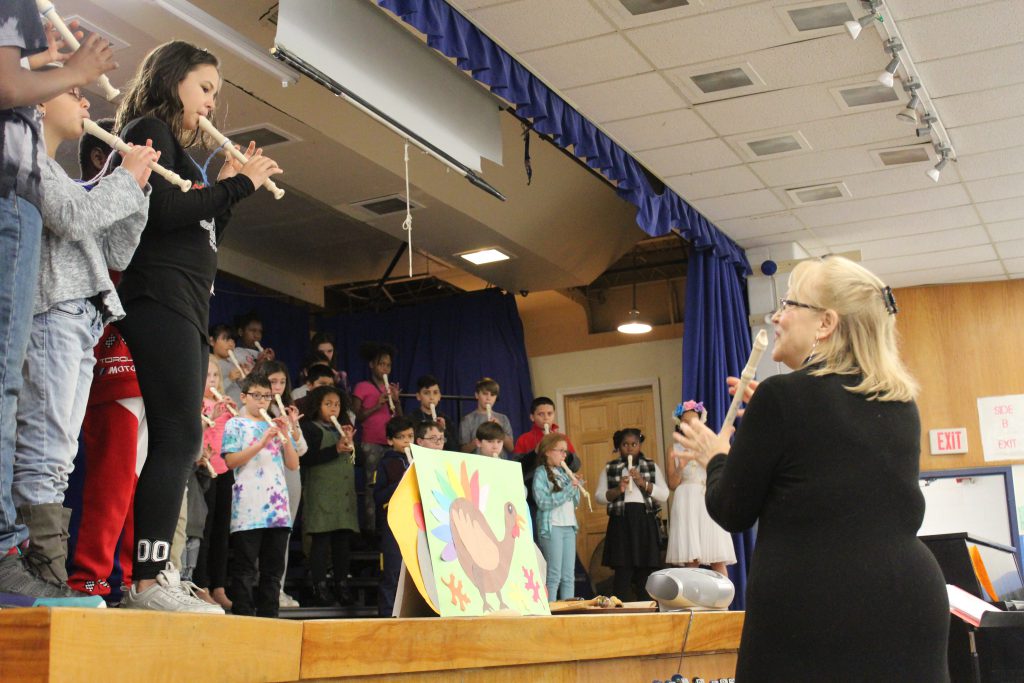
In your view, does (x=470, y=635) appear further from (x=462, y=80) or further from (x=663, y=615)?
(x=462, y=80)

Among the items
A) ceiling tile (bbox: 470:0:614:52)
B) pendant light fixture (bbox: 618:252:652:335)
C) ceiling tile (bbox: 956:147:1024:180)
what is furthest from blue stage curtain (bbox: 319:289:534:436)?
ceiling tile (bbox: 470:0:614:52)

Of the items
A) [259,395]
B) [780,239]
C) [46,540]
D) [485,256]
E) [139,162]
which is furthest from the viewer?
[485,256]

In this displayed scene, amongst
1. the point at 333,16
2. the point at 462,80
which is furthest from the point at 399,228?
the point at 333,16

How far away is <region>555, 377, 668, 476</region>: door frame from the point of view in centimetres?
914

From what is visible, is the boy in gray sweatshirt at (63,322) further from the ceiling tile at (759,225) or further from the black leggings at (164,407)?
the ceiling tile at (759,225)

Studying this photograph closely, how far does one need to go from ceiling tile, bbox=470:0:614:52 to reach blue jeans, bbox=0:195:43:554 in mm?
2900

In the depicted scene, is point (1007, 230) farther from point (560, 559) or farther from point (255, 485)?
point (255, 485)

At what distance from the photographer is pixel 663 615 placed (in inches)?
104

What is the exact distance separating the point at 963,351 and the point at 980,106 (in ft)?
10.9

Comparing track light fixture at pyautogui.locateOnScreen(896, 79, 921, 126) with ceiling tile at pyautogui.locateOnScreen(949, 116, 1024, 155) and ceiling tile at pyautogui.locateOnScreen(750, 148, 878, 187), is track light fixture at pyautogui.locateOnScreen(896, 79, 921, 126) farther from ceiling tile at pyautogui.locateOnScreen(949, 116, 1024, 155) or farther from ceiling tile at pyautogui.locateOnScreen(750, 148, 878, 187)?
ceiling tile at pyautogui.locateOnScreen(750, 148, 878, 187)

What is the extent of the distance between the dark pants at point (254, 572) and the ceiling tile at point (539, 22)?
2.26 m

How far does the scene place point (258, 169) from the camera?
7.79 feet

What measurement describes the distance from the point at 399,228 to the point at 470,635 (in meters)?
5.57

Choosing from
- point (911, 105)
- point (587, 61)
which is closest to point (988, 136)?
point (911, 105)
